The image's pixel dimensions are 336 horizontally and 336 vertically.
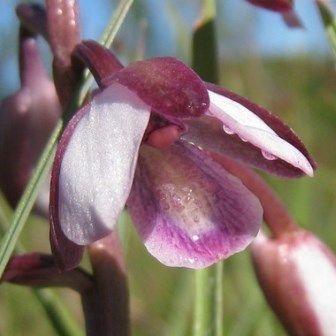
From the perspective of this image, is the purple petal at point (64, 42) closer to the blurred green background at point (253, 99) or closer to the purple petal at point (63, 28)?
the purple petal at point (63, 28)

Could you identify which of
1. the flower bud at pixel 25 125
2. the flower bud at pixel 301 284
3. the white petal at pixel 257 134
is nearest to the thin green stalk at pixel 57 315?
the flower bud at pixel 25 125

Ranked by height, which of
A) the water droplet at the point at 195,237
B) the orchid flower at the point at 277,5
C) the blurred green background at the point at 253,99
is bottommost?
the blurred green background at the point at 253,99

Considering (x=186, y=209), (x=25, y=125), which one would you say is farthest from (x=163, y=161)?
(x=25, y=125)

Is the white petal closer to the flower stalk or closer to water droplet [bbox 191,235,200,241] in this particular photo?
water droplet [bbox 191,235,200,241]

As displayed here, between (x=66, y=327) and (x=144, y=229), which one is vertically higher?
(x=144, y=229)

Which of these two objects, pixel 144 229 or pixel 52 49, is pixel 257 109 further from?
pixel 52 49

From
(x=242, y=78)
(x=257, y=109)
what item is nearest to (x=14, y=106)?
(x=257, y=109)
